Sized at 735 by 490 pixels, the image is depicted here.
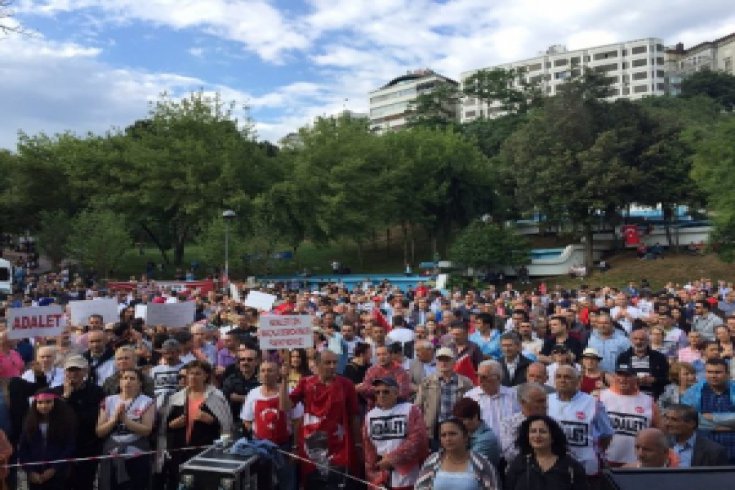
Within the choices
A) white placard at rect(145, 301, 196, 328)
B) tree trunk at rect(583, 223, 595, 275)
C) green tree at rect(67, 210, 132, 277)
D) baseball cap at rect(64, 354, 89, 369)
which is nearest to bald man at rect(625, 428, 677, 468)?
baseball cap at rect(64, 354, 89, 369)

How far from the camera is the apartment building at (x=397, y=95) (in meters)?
115

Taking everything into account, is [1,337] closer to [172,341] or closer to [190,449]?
[172,341]

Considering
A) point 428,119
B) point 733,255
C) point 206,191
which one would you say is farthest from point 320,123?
point 428,119

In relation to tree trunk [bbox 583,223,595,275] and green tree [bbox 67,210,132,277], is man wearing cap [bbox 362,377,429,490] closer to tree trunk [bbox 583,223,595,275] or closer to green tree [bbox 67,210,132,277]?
green tree [bbox 67,210,132,277]

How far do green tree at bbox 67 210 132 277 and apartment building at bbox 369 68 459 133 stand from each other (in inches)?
3224

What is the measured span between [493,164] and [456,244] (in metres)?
15.5

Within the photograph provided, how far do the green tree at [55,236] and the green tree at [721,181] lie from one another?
34442 millimetres

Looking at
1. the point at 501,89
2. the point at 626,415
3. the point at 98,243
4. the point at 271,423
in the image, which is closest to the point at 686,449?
the point at 626,415

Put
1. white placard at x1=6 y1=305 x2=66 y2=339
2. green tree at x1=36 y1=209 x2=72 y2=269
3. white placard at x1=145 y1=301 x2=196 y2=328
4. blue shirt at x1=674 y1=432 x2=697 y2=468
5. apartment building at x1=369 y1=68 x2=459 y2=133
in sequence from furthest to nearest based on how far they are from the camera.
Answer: apartment building at x1=369 y1=68 x2=459 y2=133 < green tree at x1=36 y1=209 x2=72 y2=269 < white placard at x1=145 y1=301 x2=196 y2=328 < white placard at x1=6 y1=305 x2=66 y2=339 < blue shirt at x1=674 y1=432 x2=697 y2=468

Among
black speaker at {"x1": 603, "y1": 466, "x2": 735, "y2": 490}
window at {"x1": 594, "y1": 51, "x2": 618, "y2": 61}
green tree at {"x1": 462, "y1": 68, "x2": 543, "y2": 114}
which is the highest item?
window at {"x1": 594, "y1": 51, "x2": 618, "y2": 61}

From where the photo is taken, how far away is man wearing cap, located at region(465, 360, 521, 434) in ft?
17.7

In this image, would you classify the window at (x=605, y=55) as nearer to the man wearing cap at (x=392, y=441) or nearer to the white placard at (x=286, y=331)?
the white placard at (x=286, y=331)

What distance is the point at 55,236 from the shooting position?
36781 mm

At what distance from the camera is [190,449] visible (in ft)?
18.2
